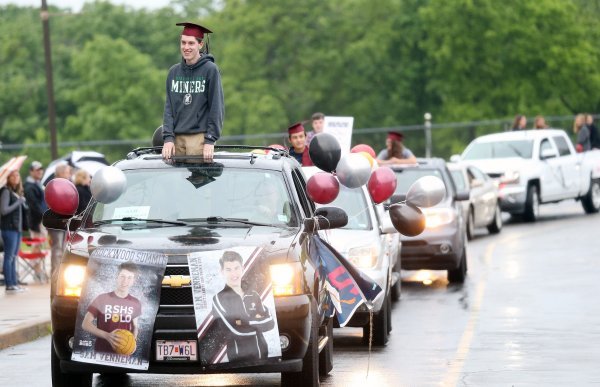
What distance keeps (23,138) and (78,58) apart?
18.2 feet

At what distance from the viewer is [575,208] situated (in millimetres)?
37844

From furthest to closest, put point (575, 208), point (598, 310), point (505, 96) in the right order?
1. point (505, 96)
2. point (575, 208)
3. point (598, 310)

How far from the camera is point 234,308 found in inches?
405

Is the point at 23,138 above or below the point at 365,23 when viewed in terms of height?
below

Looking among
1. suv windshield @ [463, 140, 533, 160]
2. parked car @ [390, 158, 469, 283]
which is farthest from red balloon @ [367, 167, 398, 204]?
suv windshield @ [463, 140, 533, 160]

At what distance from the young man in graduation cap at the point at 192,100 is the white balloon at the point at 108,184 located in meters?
1.25

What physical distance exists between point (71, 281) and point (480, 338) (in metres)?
5.67

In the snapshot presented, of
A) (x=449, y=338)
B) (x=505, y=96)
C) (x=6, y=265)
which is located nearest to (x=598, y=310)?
(x=449, y=338)

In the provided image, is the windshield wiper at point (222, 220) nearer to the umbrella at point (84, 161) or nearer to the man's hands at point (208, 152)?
the man's hands at point (208, 152)

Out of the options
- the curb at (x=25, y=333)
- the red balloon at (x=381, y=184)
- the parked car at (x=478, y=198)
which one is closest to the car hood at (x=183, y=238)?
the red balloon at (x=381, y=184)

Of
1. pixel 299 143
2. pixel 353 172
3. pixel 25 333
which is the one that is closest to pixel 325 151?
pixel 353 172

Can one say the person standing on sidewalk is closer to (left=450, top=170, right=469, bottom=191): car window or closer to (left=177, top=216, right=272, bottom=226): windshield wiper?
(left=450, top=170, right=469, bottom=191): car window

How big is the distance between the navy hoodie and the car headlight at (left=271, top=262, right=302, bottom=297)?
216 cm

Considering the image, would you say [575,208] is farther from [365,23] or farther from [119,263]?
[365,23]
